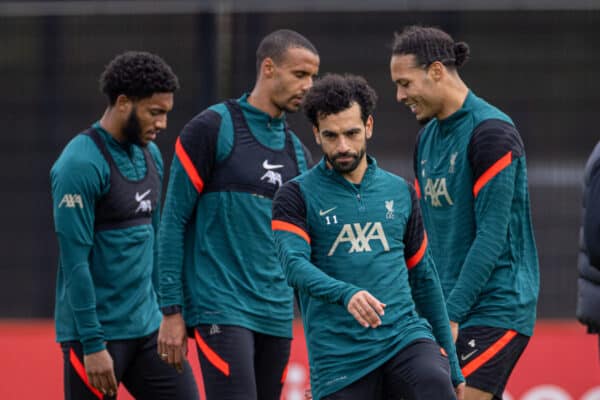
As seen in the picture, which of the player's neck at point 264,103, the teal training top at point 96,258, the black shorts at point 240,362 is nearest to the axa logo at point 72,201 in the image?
the teal training top at point 96,258

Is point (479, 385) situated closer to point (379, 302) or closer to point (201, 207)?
point (379, 302)

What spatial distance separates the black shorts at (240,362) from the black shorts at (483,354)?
93cm

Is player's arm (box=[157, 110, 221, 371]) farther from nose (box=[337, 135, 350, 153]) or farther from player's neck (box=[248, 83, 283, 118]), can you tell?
nose (box=[337, 135, 350, 153])

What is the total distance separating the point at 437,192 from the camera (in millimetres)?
5328

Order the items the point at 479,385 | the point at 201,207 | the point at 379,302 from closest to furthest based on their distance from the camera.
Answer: the point at 379,302 < the point at 479,385 < the point at 201,207

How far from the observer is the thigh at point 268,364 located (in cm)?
559

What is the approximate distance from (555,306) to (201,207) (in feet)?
14.3

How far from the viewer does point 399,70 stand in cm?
543

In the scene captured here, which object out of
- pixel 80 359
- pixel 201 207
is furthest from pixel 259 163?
pixel 80 359

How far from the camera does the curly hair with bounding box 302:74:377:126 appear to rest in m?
4.72

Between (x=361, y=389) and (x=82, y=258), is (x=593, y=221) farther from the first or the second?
(x=82, y=258)

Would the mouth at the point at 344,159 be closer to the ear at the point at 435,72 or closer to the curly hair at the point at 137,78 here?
the ear at the point at 435,72

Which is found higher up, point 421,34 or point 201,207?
point 421,34

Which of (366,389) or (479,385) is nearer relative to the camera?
(366,389)
